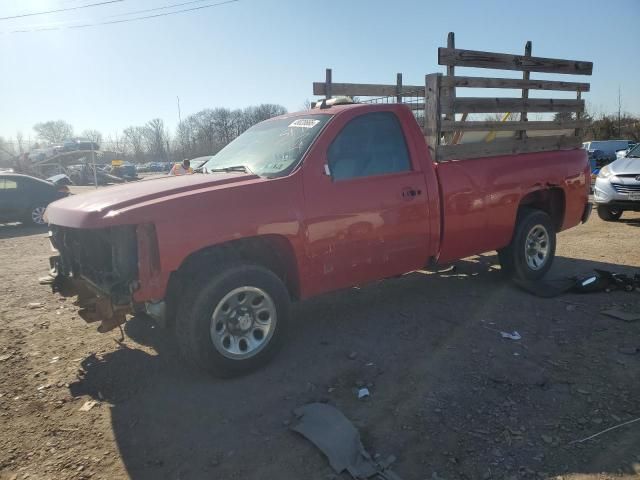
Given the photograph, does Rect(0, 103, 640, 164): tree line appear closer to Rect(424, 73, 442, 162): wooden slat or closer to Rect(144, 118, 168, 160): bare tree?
Rect(144, 118, 168, 160): bare tree

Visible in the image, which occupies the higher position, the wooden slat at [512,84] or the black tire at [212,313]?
the wooden slat at [512,84]

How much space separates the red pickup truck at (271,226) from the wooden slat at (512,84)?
914mm

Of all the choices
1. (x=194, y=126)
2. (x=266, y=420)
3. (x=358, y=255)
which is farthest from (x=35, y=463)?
(x=194, y=126)

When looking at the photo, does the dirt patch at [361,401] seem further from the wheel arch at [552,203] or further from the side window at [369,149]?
the side window at [369,149]

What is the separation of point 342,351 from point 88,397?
201cm

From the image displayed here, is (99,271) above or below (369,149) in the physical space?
below

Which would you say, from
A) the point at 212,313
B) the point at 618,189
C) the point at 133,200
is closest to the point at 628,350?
the point at 212,313

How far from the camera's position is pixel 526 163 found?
5.50m

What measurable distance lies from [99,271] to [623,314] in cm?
475

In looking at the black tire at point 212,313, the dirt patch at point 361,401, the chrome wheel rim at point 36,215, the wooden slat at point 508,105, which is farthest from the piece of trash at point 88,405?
the chrome wheel rim at point 36,215

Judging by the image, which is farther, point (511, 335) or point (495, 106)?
point (495, 106)

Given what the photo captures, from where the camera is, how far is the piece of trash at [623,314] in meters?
4.54

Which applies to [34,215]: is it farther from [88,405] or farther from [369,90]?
[88,405]

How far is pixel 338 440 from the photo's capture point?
280 centimetres
